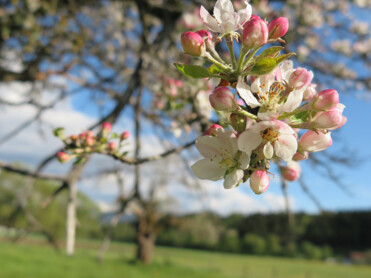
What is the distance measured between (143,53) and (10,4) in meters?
3.02

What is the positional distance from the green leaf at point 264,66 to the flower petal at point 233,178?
0.60 ft

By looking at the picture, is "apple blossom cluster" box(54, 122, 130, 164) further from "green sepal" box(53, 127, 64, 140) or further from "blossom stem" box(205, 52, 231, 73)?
"blossom stem" box(205, 52, 231, 73)

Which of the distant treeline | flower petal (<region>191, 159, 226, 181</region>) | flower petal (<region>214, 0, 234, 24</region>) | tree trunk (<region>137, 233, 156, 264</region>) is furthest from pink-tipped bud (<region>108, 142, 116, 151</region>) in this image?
the distant treeline

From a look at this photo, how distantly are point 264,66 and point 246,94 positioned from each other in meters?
0.05

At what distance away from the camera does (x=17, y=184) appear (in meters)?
24.2

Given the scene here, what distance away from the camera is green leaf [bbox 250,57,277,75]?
0.51 metres

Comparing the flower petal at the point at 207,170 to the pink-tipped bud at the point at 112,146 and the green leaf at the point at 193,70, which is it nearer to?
the green leaf at the point at 193,70

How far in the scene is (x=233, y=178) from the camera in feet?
1.94

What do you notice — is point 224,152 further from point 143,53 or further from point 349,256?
point 349,256

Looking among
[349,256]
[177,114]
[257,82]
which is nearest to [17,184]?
[177,114]

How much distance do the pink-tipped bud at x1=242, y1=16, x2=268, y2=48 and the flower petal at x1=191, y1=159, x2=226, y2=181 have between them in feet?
0.75

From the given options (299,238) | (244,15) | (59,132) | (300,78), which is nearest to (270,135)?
(300,78)

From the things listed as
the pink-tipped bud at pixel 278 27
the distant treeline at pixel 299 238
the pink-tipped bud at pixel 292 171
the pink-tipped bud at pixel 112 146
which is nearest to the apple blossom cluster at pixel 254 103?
the pink-tipped bud at pixel 278 27

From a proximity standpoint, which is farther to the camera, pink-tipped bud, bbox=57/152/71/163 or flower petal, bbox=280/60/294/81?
pink-tipped bud, bbox=57/152/71/163
